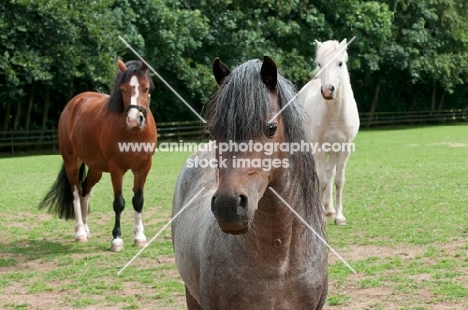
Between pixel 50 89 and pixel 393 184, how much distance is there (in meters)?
16.4

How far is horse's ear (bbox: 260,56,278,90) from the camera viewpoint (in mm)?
3113

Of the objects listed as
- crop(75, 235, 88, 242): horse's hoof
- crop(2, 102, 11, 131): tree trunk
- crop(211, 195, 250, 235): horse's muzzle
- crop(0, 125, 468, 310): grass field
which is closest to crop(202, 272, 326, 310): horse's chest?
crop(211, 195, 250, 235): horse's muzzle

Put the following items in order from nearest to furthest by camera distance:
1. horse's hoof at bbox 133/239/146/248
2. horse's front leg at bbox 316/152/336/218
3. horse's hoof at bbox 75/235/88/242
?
horse's hoof at bbox 133/239/146/248, horse's hoof at bbox 75/235/88/242, horse's front leg at bbox 316/152/336/218

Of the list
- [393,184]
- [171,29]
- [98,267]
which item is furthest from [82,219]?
[171,29]

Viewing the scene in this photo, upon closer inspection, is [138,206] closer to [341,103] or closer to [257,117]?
[341,103]

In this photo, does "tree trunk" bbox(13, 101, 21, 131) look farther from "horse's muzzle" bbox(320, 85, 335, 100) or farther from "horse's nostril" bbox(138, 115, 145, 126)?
"horse's muzzle" bbox(320, 85, 335, 100)

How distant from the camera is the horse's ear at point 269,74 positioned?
10.2 ft

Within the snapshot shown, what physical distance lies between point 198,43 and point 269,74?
75.2 ft

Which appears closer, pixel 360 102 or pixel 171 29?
pixel 171 29

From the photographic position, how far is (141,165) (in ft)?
27.8

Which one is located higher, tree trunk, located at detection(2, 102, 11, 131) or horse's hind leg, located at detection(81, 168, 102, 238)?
horse's hind leg, located at detection(81, 168, 102, 238)

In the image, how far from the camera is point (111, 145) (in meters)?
8.28

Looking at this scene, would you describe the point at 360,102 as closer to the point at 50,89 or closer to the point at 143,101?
the point at 50,89

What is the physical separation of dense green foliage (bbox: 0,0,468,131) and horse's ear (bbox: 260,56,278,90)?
66.4 feet
